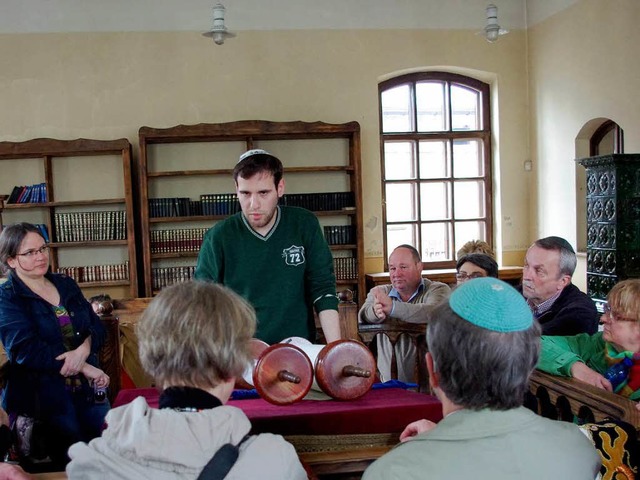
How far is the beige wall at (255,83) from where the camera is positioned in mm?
7266

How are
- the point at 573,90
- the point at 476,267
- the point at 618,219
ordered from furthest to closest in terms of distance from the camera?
the point at 573,90, the point at 618,219, the point at 476,267

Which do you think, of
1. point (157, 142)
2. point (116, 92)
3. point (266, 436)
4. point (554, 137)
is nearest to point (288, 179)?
point (157, 142)

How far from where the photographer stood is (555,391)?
210 cm

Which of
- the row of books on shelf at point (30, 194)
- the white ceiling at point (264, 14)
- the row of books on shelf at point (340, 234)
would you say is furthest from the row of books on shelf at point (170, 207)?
the white ceiling at point (264, 14)

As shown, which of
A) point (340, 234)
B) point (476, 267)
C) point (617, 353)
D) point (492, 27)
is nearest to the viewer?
point (617, 353)

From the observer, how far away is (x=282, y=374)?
6.30ft

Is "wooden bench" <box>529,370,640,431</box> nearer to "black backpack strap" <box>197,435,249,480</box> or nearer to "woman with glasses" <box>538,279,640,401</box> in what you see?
"woman with glasses" <box>538,279,640,401</box>

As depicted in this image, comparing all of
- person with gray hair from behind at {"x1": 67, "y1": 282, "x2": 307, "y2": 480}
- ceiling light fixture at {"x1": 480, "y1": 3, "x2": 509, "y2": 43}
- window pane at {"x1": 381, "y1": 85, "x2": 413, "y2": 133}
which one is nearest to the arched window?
window pane at {"x1": 381, "y1": 85, "x2": 413, "y2": 133}

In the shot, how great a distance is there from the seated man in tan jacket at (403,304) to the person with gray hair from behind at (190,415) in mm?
1337

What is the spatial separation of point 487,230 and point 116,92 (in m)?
4.31

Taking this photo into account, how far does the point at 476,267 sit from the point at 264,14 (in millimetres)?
4806

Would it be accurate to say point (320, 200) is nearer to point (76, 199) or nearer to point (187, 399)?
point (76, 199)

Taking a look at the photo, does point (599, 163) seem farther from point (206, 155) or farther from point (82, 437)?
point (82, 437)

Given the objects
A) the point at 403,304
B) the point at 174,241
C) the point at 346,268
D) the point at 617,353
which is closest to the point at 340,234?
the point at 346,268
